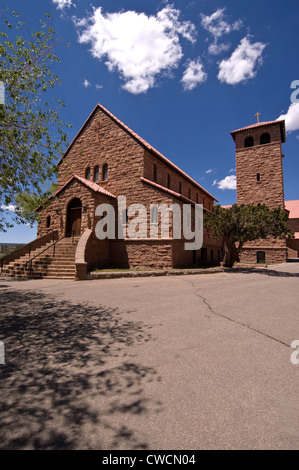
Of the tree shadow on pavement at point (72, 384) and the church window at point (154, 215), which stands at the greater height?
the church window at point (154, 215)

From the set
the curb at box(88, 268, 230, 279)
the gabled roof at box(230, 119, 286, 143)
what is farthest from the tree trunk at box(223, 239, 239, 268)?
the gabled roof at box(230, 119, 286, 143)

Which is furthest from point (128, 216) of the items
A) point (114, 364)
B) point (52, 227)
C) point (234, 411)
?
point (234, 411)

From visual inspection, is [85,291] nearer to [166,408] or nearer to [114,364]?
[114,364]

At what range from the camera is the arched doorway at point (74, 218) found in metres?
17.9

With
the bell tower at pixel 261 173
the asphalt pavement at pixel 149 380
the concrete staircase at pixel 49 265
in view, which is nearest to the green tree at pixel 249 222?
the concrete staircase at pixel 49 265

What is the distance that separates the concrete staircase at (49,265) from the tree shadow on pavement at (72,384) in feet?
27.4

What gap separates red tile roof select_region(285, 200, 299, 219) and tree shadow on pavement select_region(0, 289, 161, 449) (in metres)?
52.7

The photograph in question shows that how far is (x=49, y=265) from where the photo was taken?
14.2 meters

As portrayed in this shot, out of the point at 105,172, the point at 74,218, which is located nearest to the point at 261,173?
the point at 105,172

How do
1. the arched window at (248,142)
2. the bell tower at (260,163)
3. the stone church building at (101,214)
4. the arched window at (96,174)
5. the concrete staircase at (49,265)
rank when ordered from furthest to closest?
the arched window at (248,142), the bell tower at (260,163), the arched window at (96,174), the stone church building at (101,214), the concrete staircase at (49,265)

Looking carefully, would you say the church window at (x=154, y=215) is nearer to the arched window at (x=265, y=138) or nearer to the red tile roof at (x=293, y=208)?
the arched window at (x=265, y=138)

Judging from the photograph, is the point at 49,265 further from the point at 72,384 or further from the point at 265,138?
the point at 265,138

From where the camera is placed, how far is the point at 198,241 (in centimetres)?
2019
